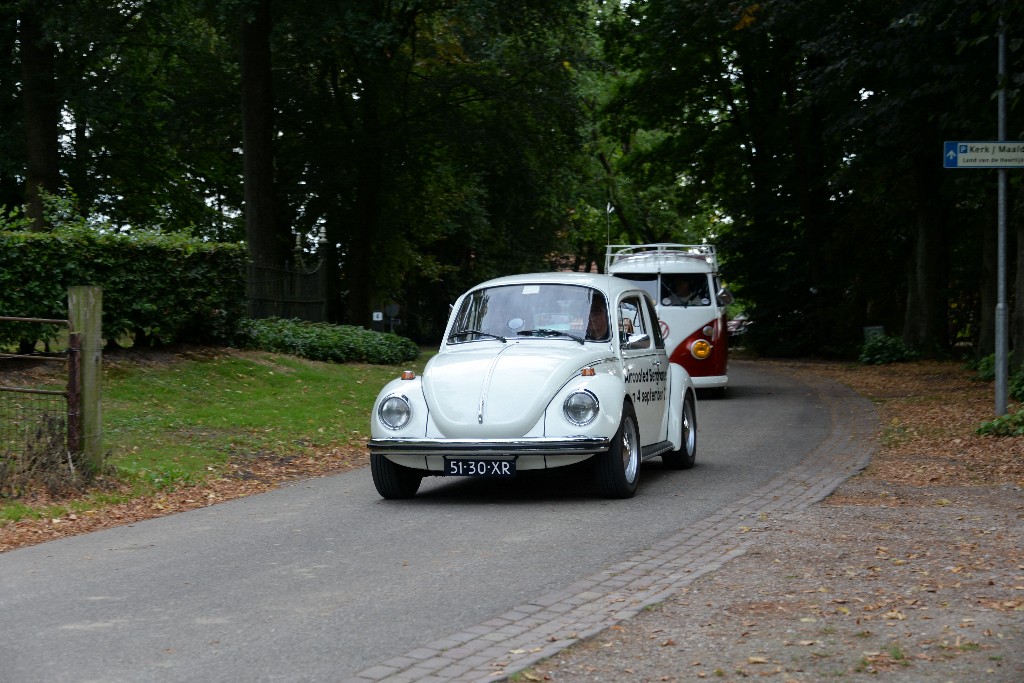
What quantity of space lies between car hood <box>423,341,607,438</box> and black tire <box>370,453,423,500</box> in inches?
26.9

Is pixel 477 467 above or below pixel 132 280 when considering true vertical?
below

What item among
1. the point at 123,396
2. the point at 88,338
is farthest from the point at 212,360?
the point at 88,338

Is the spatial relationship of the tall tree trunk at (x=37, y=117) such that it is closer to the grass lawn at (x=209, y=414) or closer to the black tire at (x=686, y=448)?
the grass lawn at (x=209, y=414)

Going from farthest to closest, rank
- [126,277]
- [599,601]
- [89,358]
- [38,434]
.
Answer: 1. [126,277]
2. [89,358]
3. [38,434]
4. [599,601]

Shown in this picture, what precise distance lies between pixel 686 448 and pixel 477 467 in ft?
10.6

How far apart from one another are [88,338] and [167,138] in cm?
2448

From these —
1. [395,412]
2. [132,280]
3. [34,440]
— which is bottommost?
[34,440]

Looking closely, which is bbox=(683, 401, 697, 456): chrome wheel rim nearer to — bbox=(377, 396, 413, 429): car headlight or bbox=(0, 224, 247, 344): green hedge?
bbox=(377, 396, 413, 429): car headlight

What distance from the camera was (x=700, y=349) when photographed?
2177cm

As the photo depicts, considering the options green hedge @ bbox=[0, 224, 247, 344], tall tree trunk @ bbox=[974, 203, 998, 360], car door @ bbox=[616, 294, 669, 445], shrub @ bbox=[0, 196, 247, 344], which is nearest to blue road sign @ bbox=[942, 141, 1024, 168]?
car door @ bbox=[616, 294, 669, 445]

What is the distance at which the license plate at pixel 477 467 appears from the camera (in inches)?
376

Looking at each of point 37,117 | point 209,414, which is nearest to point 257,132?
point 37,117

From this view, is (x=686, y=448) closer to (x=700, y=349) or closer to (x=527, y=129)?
(x=700, y=349)

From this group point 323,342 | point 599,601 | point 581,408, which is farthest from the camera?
point 323,342
